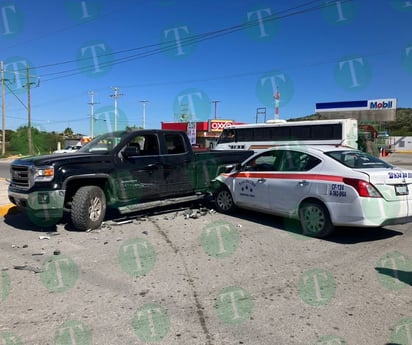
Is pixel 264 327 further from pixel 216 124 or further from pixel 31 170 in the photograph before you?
pixel 216 124

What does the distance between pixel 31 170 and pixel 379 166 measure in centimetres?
606

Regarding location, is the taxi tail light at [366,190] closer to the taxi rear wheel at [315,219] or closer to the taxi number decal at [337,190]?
the taxi number decal at [337,190]

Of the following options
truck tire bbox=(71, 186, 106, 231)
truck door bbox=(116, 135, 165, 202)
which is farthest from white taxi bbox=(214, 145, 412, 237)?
truck tire bbox=(71, 186, 106, 231)

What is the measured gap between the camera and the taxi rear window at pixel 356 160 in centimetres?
664

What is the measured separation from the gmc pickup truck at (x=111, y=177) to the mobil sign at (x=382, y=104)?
4214 centimetres

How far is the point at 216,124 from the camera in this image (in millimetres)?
57406

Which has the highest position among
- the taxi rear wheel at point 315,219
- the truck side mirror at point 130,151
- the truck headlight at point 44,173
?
the truck side mirror at point 130,151

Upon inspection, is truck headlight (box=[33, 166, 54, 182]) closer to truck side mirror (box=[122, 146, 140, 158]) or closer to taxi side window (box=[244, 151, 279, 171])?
truck side mirror (box=[122, 146, 140, 158])

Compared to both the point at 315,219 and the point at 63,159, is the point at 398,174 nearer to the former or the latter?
the point at 315,219

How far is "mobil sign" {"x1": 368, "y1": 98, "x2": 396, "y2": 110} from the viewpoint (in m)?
45.4

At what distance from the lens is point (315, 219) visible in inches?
267

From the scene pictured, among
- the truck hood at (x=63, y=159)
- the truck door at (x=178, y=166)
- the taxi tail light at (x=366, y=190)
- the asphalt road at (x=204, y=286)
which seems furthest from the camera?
the truck door at (x=178, y=166)

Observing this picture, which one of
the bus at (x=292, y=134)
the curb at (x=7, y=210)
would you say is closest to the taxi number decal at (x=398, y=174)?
the curb at (x=7, y=210)

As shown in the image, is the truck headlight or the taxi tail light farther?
the truck headlight
